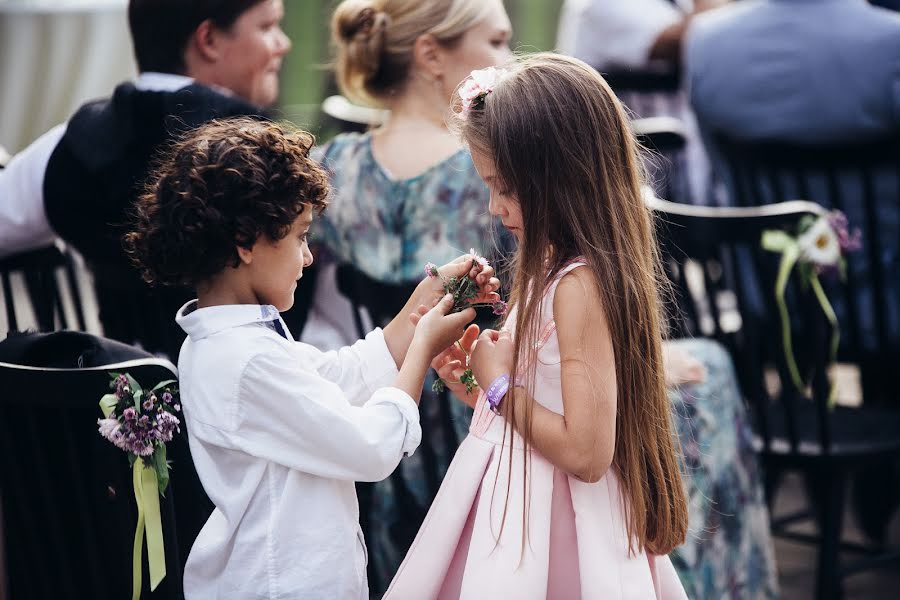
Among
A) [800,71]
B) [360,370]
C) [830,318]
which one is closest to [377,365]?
[360,370]

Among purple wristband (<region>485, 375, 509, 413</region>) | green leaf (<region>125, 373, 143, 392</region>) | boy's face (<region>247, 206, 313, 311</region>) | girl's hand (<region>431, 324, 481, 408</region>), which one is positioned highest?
boy's face (<region>247, 206, 313, 311</region>)

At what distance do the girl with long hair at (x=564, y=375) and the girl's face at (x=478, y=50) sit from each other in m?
0.86

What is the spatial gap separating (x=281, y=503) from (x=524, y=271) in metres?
0.50

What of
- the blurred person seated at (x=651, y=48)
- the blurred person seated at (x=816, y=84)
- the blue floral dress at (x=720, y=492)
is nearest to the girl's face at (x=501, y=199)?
the blue floral dress at (x=720, y=492)

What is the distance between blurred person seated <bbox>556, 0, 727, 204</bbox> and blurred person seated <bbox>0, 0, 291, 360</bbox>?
163cm

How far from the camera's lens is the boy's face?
5.53 ft

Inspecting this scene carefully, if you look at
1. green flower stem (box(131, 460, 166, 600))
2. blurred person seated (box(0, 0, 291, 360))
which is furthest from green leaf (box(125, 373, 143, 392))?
blurred person seated (box(0, 0, 291, 360))

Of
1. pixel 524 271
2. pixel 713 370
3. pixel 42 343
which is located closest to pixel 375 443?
pixel 524 271

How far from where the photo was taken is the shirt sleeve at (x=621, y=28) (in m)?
3.96

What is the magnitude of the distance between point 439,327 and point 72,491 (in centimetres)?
60

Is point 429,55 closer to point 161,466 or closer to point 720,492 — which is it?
point 720,492

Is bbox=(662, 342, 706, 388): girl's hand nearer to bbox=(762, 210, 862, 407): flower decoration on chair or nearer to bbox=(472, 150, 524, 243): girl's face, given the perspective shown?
bbox=(762, 210, 862, 407): flower decoration on chair

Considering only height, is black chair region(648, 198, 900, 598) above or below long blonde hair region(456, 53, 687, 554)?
below

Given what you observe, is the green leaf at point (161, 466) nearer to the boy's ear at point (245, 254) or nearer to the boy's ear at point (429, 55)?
the boy's ear at point (245, 254)
